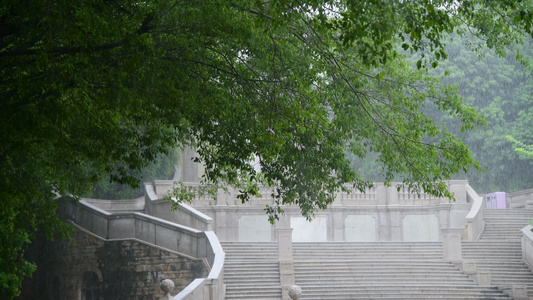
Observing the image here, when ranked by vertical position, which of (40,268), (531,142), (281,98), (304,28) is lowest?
(40,268)

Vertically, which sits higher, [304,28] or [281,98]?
[304,28]

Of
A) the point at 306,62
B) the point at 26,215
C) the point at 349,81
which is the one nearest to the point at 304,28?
the point at 306,62

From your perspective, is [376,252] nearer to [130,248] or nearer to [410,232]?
[410,232]

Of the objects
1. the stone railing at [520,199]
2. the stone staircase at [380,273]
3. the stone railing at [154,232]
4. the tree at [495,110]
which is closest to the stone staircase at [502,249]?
the stone staircase at [380,273]

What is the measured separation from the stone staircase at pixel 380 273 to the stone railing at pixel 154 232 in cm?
294

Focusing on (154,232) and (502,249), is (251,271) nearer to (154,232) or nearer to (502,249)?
(154,232)

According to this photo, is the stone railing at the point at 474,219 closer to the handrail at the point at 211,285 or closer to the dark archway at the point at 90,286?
the handrail at the point at 211,285

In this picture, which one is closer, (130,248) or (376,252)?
(130,248)

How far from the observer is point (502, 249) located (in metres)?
27.9

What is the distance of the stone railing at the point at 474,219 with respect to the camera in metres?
29.0

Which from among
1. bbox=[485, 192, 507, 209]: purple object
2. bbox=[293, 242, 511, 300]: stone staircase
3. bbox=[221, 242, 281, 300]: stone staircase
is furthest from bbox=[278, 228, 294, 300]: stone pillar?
bbox=[485, 192, 507, 209]: purple object

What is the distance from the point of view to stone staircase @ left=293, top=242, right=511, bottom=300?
23.1m

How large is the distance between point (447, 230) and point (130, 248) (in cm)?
1011

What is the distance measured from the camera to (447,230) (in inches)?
1011
